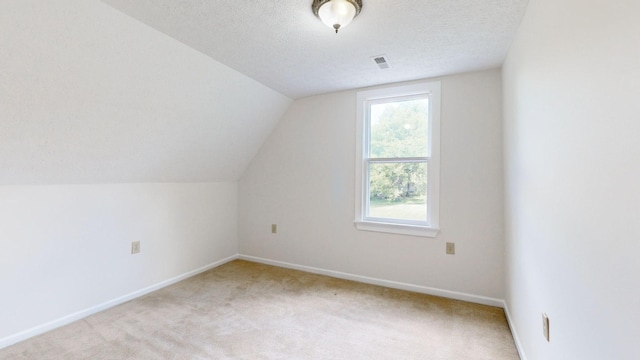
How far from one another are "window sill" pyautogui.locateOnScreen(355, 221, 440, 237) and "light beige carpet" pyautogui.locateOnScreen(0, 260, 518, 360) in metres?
0.62

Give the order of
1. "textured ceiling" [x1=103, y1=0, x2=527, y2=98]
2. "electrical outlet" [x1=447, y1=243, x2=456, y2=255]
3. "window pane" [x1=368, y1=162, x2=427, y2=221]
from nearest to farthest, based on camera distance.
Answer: "textured ceiling" [x1=103, y1=0, x2=527, y2=98] → "electrical outlet" [x1=447, y1=243, x2=456, y2=255] → "window pane" [x1=368, y1=162, x2=427, y2=221]

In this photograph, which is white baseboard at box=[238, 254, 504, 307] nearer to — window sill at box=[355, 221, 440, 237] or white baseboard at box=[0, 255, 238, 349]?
window sill at box=[355, 221, 440, 237]

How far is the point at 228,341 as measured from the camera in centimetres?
206

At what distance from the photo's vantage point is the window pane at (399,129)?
3.01 metres

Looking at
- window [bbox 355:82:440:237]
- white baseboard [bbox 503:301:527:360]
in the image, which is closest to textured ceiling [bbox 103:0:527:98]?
window [bbox 355:82:440:237]

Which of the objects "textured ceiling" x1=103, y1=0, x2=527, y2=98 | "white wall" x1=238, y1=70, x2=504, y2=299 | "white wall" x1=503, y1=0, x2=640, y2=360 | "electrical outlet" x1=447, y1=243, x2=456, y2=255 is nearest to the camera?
"white wall" x1=503, y1=0, x2=640, y2=360

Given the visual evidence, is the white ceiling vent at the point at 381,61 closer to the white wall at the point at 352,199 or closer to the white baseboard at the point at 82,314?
the white wall at the point at 352,199

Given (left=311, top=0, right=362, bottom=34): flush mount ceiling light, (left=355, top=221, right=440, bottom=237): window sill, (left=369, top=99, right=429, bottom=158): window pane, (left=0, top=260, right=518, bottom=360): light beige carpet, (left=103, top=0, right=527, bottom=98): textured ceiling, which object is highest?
(left=103, top=0, right=527, bottom=98): textured ceiling

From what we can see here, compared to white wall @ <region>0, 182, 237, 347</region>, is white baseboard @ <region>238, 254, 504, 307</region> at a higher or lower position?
lower

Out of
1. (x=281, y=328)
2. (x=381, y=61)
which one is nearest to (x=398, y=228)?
(x=281, y=328)

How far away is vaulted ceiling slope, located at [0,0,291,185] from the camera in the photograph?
62.1 inches

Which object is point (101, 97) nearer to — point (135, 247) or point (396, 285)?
point (135, 247)

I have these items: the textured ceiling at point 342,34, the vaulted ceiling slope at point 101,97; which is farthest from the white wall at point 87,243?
the textured ceiling at point 342,34

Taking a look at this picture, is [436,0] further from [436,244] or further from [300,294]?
[300,294]
